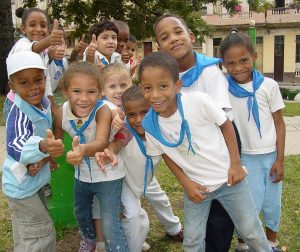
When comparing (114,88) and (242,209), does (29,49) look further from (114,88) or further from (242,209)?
(242,209)

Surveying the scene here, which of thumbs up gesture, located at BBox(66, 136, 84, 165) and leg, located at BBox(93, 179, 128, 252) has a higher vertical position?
thumbs up gesture, located at BBox(66, 136, 84, 165)

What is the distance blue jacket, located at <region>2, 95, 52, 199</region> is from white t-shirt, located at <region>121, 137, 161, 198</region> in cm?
51

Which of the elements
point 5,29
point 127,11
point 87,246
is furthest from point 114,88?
point 127,11

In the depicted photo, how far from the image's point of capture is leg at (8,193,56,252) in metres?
2.45

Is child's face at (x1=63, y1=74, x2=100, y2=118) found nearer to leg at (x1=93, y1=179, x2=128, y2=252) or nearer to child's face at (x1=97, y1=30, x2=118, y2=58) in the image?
leg at (x1=93, y1=179, x2=128, y2=252)

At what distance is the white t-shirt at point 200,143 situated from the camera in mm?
2350

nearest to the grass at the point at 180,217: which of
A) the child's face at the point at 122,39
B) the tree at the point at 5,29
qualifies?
the child's face at the point at 122,39

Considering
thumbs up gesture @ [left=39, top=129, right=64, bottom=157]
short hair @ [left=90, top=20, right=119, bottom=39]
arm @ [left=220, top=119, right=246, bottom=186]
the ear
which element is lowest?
arm @ [left=220, top=119, right=246, bottom=186]

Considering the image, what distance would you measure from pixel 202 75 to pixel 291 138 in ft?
16.6

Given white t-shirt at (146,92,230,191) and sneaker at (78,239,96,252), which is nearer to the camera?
white t-shirt at (146,92,230,191)

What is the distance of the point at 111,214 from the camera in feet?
8.53

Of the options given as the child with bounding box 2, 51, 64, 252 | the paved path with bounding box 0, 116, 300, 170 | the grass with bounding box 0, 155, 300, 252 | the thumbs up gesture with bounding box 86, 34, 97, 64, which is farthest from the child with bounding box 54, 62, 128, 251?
the paved path with bounding box 0, 116, 300, 170

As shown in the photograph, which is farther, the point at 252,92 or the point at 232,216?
the point at 252,92

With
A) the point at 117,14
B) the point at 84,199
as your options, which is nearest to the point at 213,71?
the point at 84,199
